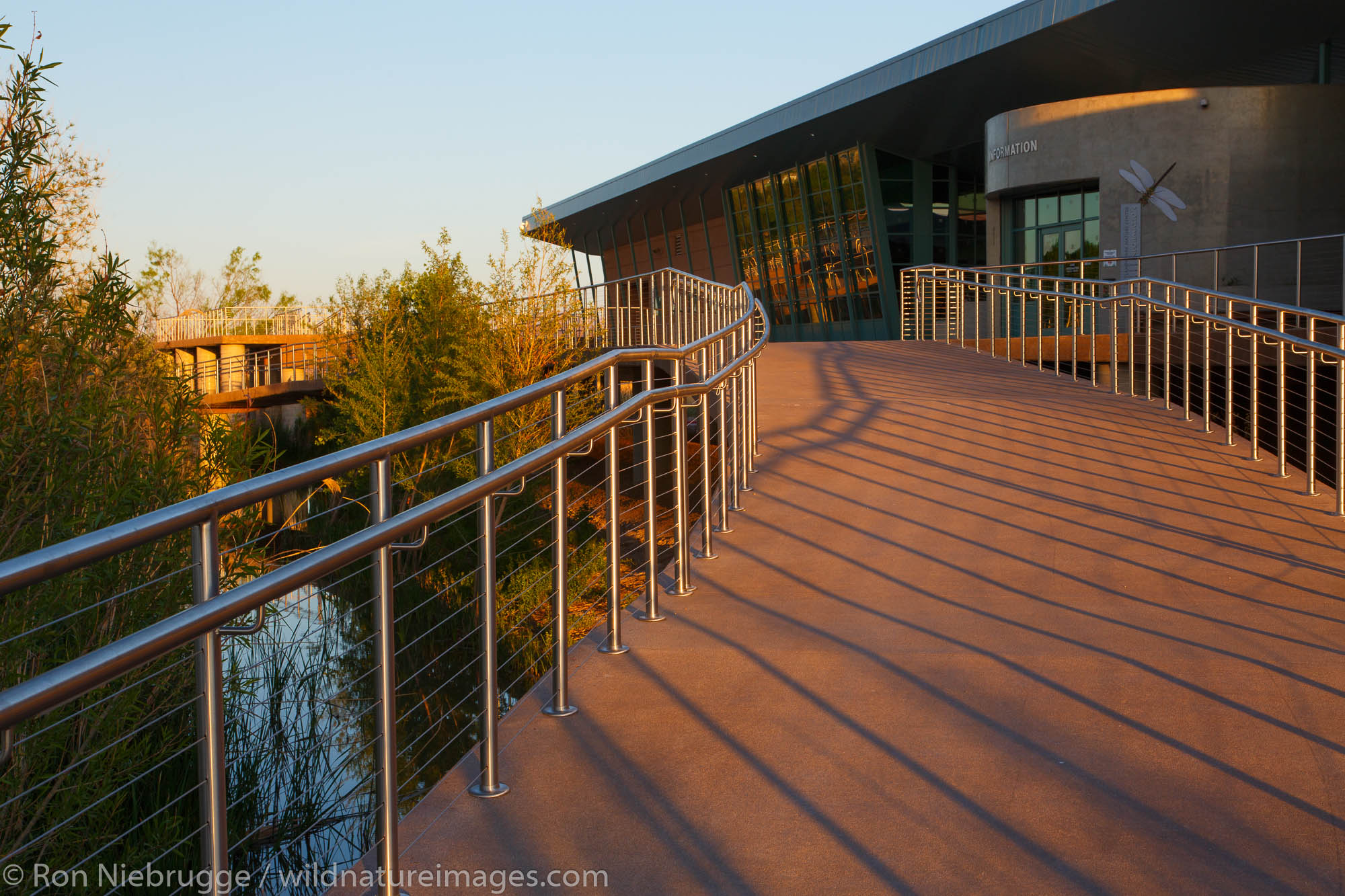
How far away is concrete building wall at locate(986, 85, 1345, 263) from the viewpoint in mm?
20438

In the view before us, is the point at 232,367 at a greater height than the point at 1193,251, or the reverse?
the point at 1193,251

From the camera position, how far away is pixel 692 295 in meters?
15.6

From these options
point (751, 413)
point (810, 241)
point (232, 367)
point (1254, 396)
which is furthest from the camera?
point (232, 367)

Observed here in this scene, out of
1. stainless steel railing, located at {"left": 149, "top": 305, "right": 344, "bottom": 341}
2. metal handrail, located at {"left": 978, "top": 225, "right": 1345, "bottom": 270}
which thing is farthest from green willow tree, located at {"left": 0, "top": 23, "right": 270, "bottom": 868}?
stainless steel railing, located at {"left": 149, "top": 305, "right": 344, "bottom": 341}

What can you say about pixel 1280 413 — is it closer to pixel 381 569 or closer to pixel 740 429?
pixel 740 429

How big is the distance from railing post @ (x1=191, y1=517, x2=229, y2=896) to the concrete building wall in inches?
855

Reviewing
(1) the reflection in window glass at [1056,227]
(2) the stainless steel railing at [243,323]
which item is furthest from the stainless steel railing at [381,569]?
(2) the stainless steel railing at [243,323]

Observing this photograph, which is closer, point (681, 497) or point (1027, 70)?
point (681, 497)

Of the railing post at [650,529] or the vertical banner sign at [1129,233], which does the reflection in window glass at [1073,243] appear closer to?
the vertical banner sign at [1129,233]

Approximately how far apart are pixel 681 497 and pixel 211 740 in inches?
129

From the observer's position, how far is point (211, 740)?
200 cm

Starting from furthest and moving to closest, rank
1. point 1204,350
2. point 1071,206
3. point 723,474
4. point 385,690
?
point 1071,206 < point 1204,350 < point 723,474 < point 385,690

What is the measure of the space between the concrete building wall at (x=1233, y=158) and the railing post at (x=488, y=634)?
2055cm

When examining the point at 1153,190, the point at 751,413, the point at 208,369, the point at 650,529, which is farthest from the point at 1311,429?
the point at 208,369
